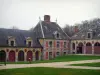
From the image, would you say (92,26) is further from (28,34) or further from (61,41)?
(28,34)

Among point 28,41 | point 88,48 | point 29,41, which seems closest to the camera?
point 28,41

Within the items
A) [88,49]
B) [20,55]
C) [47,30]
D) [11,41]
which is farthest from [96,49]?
[11,41]

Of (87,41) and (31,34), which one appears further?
(87,41)

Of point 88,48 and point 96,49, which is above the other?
point 88,48

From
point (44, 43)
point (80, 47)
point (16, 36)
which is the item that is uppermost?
point (16, 36)

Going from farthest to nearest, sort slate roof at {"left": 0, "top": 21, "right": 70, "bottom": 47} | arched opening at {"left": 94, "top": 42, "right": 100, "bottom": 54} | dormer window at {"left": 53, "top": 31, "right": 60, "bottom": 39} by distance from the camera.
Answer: arched opening at {"left": 94, "top": 42, "right": 100, "bottom": 54}
dormer window at {"left": 53, "top": 31, "right": 60, "bottom": 39}
slate roof at {"left": 0, "top": 21, "right": 70, "bottom": 47}

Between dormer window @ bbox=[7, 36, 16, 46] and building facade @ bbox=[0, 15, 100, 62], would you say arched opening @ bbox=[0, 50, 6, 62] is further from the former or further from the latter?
dormer window @ bbox=[7, 36, 16, 46]

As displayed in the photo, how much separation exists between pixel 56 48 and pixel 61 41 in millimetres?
1905


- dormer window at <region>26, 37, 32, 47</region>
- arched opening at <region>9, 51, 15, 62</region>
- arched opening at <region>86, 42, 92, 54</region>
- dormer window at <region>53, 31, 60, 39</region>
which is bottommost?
arched opening at <region>9, 51, 15, 62</region>

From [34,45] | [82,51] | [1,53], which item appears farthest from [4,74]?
Result: [82,51]

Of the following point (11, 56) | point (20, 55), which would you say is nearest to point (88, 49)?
point (20, 55)

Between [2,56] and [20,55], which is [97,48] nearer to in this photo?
[20,55]

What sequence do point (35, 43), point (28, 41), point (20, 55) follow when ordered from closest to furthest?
point (20, 55), point (28, 41), point (35, 43)

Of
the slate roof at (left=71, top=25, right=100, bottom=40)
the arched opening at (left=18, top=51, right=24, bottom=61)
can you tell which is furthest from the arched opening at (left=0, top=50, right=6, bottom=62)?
the slate roof at (left=71, top=25, right=100, bottom=40)
